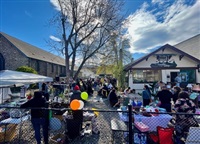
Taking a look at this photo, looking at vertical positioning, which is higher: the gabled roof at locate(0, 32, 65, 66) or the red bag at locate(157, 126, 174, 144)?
the gabled roof at locate(0, 32, 65, 66)

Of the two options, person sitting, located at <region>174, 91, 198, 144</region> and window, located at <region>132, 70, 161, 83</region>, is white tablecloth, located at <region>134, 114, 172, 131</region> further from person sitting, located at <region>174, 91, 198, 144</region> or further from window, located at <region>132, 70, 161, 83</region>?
window, located at <region>132, 70, 161, 83</region>

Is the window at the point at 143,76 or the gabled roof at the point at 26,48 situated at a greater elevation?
the gabled roof at the point at 26,48

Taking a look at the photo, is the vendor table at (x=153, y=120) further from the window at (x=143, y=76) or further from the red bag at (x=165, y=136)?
the window at (x=143, y=76)

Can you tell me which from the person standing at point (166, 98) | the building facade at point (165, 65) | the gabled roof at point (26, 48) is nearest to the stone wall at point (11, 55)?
the gabled roof at point (26, 48)

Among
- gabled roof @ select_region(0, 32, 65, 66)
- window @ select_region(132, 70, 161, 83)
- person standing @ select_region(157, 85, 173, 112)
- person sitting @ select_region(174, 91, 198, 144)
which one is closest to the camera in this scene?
person sitting @ select_region(174, 91, 198, 144)

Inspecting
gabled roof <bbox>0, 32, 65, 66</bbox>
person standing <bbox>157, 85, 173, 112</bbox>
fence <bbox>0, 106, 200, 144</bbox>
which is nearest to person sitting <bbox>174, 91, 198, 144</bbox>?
fence <bbox>0, 106, 200, 144</bbox>

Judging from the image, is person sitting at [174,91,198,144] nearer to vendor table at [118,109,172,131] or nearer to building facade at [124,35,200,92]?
vendor table at [118,109,172,131]

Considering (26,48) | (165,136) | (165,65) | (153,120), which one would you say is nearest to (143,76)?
(165,65)

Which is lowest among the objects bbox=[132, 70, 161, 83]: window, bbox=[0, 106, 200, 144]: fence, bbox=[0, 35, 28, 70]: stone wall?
bbox=[0, 106, 200, 144]: fence

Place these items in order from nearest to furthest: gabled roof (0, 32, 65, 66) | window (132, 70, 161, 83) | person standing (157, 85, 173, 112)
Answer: person standing (157, 85, 173, 112) < window (132, 70, 161, 83) < gabled roof (0, 32, 65, 66)

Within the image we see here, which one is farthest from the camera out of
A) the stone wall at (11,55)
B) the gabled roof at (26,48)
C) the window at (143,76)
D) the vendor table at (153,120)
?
the gabled roof at (26,48)

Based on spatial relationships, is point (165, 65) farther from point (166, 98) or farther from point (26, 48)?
point (26, 48)

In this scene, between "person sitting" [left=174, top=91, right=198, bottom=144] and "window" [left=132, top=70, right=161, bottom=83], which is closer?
"person sitting" [left=174, top=91, right=198, bottom=144]

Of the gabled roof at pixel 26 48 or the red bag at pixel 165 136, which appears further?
the gabled roof at pixel 26 48
